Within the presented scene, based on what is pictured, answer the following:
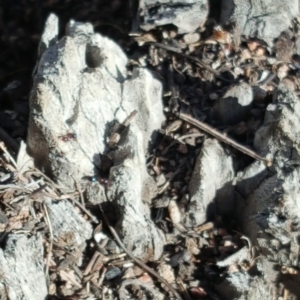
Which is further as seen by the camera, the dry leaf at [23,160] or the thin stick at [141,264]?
the dry leaf at [23,160]

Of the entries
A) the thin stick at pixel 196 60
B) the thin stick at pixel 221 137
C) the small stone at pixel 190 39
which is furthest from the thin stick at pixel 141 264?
the small stone at pixel 190 39

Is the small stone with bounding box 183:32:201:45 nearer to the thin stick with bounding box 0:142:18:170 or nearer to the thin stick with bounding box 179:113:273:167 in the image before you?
the thin stick with bounding box 179:113:273:167

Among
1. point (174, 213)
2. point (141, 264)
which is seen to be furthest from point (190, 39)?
point (141, 264)

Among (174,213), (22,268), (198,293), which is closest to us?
(22,268)

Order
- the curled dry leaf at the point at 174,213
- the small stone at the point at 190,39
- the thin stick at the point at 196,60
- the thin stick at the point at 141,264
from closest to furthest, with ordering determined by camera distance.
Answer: the thin stick at the point at 141,264 < the curled dry leaf at the point at 174,213 < the thin stick at the point at 196,60 < the small stone at the point at 190,39

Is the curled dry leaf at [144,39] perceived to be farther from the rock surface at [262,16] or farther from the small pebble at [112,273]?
the small pebble at [112,273]

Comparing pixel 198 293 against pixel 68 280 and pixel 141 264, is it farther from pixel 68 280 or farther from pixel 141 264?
pixel 68 280

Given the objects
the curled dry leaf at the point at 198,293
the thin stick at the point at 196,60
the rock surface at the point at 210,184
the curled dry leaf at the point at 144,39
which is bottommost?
the curled dry leaf at the point at 198,293

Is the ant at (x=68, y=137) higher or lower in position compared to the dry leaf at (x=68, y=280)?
higher

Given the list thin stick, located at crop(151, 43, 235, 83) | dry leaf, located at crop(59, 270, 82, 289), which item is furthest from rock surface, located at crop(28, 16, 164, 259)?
thin stick, located at crop(151, 43, 235, 83)
